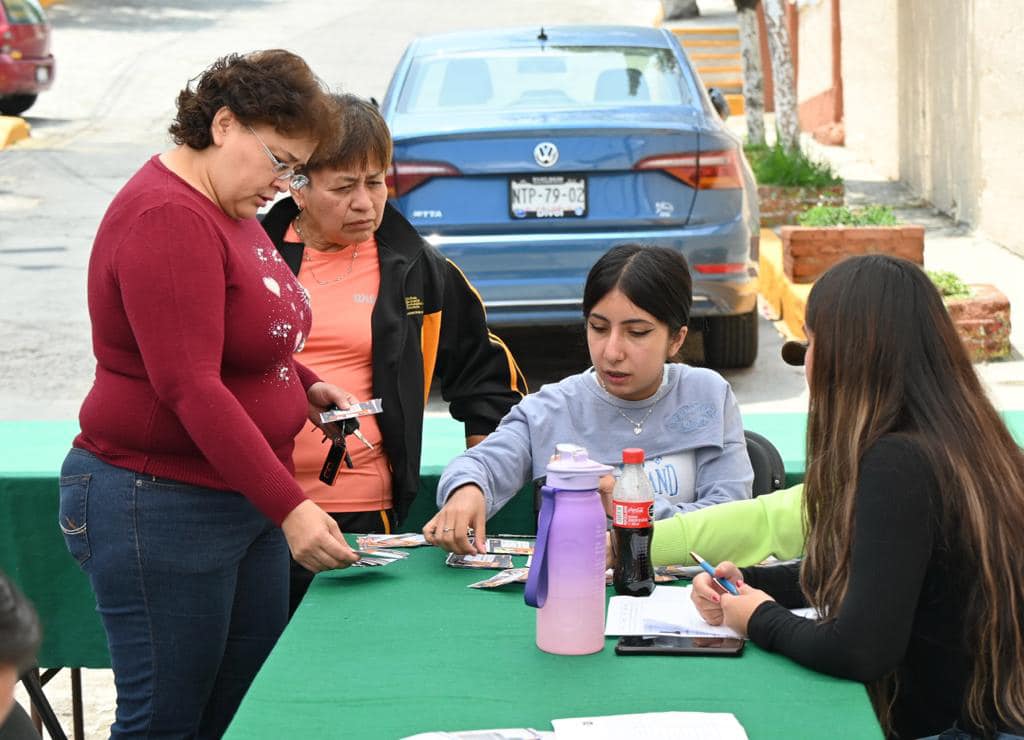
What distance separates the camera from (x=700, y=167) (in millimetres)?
6875

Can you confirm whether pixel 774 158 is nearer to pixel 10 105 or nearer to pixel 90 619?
pixel 90 619

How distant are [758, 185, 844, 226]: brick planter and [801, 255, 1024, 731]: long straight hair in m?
8.93

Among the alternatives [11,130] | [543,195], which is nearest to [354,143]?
[543,195]

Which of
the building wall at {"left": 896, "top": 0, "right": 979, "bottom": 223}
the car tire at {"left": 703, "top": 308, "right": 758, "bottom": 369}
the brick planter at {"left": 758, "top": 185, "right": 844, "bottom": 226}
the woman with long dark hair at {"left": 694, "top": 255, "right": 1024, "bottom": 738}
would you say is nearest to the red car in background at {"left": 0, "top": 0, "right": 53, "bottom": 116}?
the building wall at {"left": 896, "top": 0, "right": 979, "bottom": 223}

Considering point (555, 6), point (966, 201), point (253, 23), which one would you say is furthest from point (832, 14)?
point (253, 23)

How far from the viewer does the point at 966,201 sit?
39.8 ft

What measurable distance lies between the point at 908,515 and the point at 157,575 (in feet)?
4.54

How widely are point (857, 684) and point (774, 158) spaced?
31.5 feet

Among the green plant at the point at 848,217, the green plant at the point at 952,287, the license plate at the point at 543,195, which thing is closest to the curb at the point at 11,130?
the green plant at the point at 848,217

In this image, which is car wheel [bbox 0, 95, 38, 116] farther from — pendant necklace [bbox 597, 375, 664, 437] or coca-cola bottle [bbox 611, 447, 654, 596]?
coca-cola bottle [bbox 611, 447, 654, 596]

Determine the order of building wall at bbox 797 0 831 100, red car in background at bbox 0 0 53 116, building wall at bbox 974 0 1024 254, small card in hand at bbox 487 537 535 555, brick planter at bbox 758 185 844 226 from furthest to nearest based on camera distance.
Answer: building wall at bbox 797 0 831 100 → red car in background at bbox 0 0 53 116 → brick planter at bbox 758 185 844 226 → building wall at bbox 974 0 1024 254 → small card in hand at bbox 487 537 535 555

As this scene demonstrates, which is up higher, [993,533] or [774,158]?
[993,533]

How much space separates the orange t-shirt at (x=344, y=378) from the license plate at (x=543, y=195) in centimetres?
352

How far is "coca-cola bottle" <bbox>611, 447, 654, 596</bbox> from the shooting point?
2670 mm
